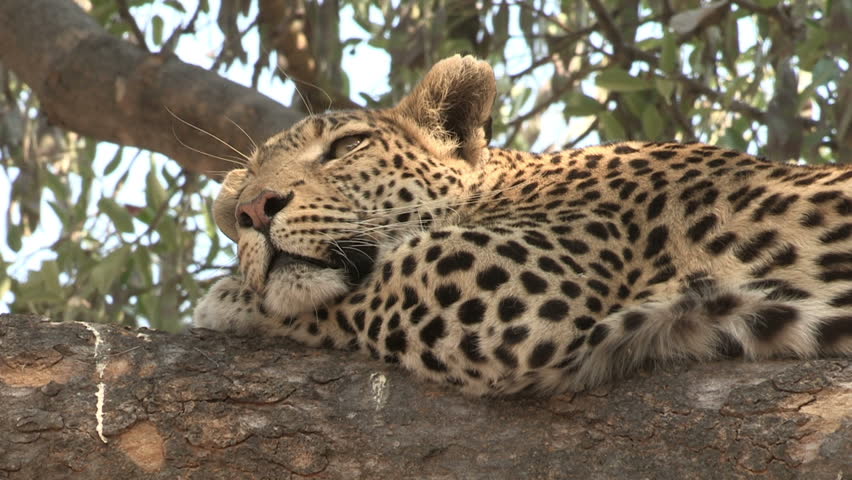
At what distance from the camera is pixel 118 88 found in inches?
276

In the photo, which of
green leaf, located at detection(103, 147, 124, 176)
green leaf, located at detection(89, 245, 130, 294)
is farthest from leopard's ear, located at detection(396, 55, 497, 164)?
green leaf, located at detection(103, 147, 124, 176)

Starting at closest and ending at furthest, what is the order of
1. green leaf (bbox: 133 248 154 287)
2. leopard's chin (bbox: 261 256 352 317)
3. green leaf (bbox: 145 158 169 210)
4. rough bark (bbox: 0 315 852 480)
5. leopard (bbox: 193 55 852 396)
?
rough bark (bbox: 0 315 852 480) < leopard (bbox: 193 55 852 396) < leopard's chin (bbox: 261 256 352 317) < green leaf (bbox: 133 248 154 287) < green leaf (bbox: 145 158 169 210)

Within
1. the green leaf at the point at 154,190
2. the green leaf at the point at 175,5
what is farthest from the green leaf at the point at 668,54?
the green leaf at the point at 175,5

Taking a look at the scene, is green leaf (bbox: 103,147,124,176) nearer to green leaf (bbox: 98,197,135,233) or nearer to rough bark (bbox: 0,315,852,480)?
green leaf (bbox: 98,197,135,233)

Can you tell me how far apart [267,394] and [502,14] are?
4498mm

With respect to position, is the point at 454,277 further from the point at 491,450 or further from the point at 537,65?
the point at 537,65

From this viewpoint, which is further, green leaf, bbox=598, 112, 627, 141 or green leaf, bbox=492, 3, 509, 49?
green leaf, bbox=492, 3, 509, 49

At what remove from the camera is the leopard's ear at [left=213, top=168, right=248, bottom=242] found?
18.1 feet

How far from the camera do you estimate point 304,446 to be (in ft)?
12.7

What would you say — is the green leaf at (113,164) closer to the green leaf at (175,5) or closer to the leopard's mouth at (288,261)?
the green leaf at (175,5)

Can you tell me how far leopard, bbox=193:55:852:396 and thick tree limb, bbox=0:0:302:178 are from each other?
131cm

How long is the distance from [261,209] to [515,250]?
46.0 inches

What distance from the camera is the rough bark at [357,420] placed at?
3.64 m

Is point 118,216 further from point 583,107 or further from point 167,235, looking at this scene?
point 583,107
